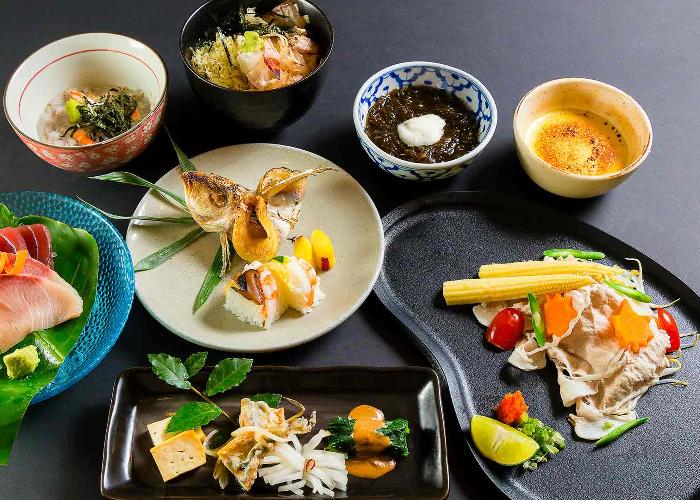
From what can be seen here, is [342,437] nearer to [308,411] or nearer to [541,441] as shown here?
[308,411]

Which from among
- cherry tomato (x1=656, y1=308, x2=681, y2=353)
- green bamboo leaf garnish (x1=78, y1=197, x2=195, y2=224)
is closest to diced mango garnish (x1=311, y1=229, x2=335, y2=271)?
green bamboo leaf garnish (x1=78, y1=197, x2=195, y2=224)

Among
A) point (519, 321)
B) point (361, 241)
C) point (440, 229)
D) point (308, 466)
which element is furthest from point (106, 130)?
point (519, 321)

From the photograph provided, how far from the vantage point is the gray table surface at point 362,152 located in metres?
2.04

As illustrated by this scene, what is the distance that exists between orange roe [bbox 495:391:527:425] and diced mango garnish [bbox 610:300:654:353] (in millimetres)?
370

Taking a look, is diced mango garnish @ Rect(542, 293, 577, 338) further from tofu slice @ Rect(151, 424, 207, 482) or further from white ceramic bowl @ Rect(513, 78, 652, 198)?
tofu slice @ Rect(151, 424, 207, 482)

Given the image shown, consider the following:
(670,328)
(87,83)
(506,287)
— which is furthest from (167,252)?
(670,328)

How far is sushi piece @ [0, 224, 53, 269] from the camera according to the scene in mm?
2023

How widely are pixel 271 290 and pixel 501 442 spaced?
0.80 m

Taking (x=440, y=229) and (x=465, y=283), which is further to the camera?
(x=440, y=229)

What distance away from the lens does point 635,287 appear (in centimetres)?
230

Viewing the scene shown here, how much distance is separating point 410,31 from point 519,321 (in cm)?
154

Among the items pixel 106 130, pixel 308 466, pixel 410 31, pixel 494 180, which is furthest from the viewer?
pixel 410 31

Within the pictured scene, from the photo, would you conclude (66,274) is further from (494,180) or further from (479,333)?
(494,180)

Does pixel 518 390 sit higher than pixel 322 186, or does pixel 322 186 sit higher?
pixel 322 186
